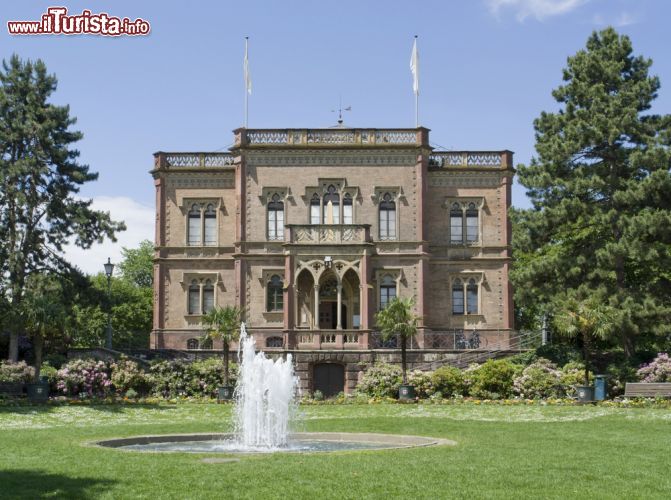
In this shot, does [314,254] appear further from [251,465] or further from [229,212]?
[251,465]

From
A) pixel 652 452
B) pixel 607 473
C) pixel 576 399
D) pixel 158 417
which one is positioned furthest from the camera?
pixel 576 399

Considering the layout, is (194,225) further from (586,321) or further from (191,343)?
(586,321)

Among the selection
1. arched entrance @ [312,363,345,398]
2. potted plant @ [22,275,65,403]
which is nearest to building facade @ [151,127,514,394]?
arched entrance @ [312,363,345,398]

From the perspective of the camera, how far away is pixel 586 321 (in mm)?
37656

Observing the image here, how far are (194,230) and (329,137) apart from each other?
30.5 feet

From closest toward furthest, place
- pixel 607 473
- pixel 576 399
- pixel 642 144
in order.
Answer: pixel 607 473 < pixel 576 399 < pixel 642 144

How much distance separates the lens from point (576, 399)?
37594mm

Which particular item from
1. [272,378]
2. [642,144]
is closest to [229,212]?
[642,144]

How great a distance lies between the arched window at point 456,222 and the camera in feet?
176

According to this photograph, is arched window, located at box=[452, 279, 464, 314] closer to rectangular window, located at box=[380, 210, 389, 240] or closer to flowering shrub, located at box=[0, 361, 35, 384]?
rectangular window, located at box=[380, 210, 389, 240]

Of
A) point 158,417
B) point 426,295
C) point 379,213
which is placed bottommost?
point 158,417

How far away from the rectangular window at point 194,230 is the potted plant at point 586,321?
73.4ft

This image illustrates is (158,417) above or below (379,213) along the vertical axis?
below

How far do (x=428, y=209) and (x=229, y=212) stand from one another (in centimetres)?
1121
